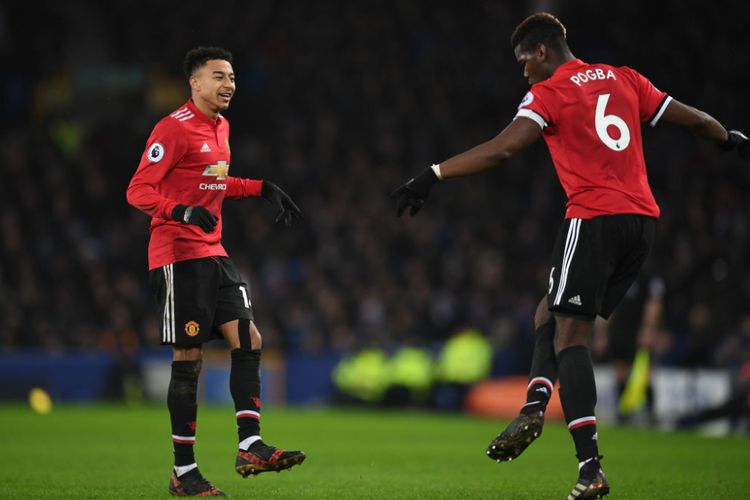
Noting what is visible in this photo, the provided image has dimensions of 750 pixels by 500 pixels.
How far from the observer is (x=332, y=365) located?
1816cm

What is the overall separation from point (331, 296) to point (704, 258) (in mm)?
6626

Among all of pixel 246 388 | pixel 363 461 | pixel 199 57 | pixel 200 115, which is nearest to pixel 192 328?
pixel 246 388

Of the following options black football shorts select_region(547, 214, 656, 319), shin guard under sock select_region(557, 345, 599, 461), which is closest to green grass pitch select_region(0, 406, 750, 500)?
shin guard under sock select_region(557, 345, 599, 461)

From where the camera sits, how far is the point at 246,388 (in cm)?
633

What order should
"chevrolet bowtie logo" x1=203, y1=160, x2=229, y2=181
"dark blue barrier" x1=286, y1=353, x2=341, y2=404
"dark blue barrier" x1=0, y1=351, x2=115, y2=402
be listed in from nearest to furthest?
"chevrolet bowtie logo" x1=203, y1=160, x2=229, y2=181
"dark blue barrier" x1=0, y1=351, x2=115, y2=402
"dark blue barrier" x1=286, y1=353, x2=341, y2=404

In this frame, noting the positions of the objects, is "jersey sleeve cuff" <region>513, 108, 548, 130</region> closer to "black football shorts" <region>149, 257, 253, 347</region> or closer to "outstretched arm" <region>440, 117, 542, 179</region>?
"outstretched arm" <region>440, 117, 542, 179</region>

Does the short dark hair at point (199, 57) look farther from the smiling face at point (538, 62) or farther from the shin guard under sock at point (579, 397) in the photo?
the shin guard under sock at point (579, 397)

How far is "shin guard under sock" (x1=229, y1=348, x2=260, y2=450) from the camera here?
6.25 meters

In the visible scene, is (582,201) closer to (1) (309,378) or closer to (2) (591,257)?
(2) (591,257)

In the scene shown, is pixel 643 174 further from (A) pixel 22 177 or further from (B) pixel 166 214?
(A) pixel 22 177

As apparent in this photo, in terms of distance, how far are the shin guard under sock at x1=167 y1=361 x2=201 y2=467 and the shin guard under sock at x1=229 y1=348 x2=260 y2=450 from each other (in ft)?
0.70

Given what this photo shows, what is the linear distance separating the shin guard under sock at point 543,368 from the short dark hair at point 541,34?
1.41 m

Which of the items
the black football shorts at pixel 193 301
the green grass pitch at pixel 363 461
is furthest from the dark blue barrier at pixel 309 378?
the black football shorts at pixel 193 301

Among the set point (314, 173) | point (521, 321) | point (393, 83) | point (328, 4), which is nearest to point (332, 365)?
point (521, 321)
